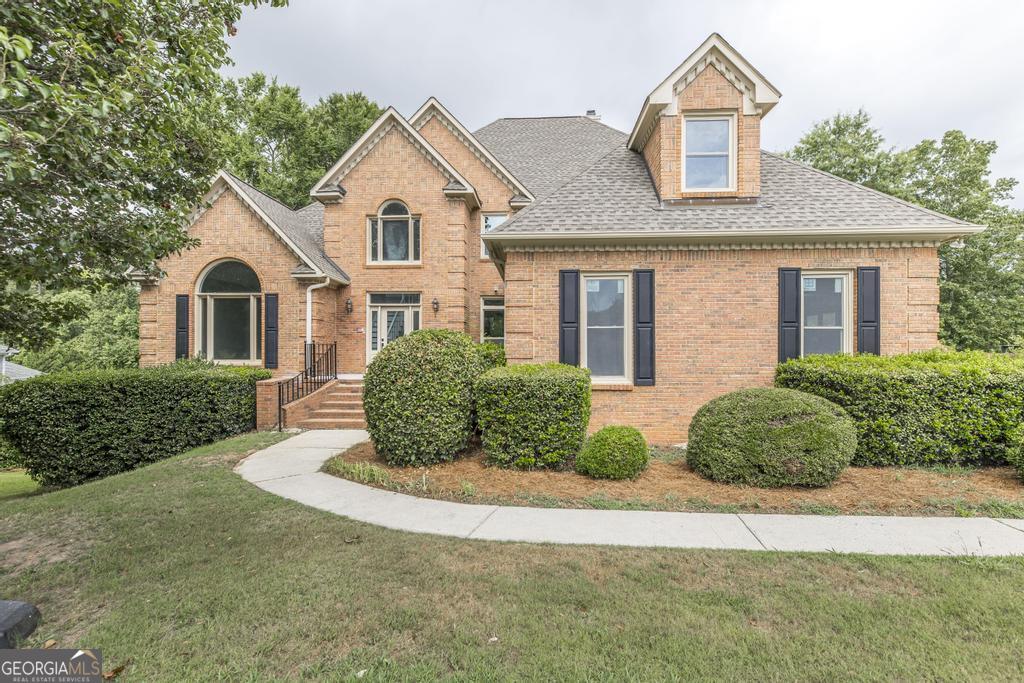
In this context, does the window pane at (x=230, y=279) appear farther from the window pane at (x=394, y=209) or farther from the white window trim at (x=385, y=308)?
the window pane at (x=394, y=209)

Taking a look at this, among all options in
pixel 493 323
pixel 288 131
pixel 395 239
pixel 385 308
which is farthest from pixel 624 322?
pixel 288 131

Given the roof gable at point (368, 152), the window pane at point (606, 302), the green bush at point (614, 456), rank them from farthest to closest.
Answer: the roof gable at point (368, 152) → the window pane at point (606, 302) → the green bush at point (614, 456)

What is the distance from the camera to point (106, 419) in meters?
8.62

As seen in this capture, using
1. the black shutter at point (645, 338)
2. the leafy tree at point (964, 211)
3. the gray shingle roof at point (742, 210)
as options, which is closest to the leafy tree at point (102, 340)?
the gray shingle roof at point (742, 210)

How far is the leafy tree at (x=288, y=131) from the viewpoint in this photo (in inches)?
947

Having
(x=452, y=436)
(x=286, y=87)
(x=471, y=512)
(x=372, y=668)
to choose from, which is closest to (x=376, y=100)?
(x=286, y=87)

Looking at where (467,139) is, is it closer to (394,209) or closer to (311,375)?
(394,209)

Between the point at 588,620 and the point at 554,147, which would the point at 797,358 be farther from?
the point at 554,147

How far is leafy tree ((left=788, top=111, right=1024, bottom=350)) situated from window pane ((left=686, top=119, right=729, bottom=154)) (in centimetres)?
2112

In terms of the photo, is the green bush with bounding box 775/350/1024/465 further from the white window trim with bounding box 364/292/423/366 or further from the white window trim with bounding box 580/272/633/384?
the white window trim with bounding box 364/292/423/366

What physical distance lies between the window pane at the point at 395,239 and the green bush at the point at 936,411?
1171cm

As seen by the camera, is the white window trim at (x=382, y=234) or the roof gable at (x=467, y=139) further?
the roof gable at (x=467, y=139)

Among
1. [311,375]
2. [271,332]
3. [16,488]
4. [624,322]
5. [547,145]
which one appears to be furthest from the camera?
[547,145]

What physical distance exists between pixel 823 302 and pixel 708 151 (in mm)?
3724
